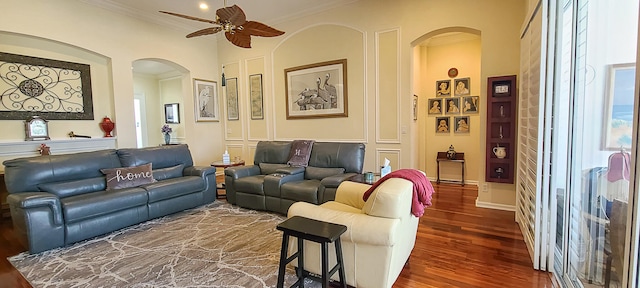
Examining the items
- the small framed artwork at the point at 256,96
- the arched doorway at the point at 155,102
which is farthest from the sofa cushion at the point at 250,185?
the arched doorway at the point at 155,102

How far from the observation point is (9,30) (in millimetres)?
3869

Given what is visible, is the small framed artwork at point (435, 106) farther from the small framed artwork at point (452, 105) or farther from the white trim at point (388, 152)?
the white trim at point (388, 152)

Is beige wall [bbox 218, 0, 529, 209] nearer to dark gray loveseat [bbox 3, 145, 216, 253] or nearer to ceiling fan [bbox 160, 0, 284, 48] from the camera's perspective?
ceiling fan [bbox 160, 0, 284, 48]

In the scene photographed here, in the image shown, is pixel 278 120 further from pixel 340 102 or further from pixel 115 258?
pixel 115 258

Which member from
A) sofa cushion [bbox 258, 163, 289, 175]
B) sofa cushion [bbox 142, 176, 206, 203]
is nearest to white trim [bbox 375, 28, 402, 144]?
sofa cushion [bbox 258, 163, 289, 175]

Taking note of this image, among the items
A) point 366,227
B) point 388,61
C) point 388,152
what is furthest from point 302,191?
point 388,61

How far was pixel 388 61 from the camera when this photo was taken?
461cm

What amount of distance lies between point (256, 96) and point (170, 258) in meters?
3.97

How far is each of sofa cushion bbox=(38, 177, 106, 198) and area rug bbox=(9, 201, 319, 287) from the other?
646 millimetres

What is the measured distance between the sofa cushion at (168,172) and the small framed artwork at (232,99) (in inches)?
85.2

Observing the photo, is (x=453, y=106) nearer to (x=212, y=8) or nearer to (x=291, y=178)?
(x=291, y=178)

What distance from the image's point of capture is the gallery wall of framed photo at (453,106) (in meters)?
5.61

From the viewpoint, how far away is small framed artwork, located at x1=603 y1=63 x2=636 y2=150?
4.54ft

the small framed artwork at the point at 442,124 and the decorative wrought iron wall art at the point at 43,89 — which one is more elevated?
the decorative wrought iron wall art at the point at 43,89
